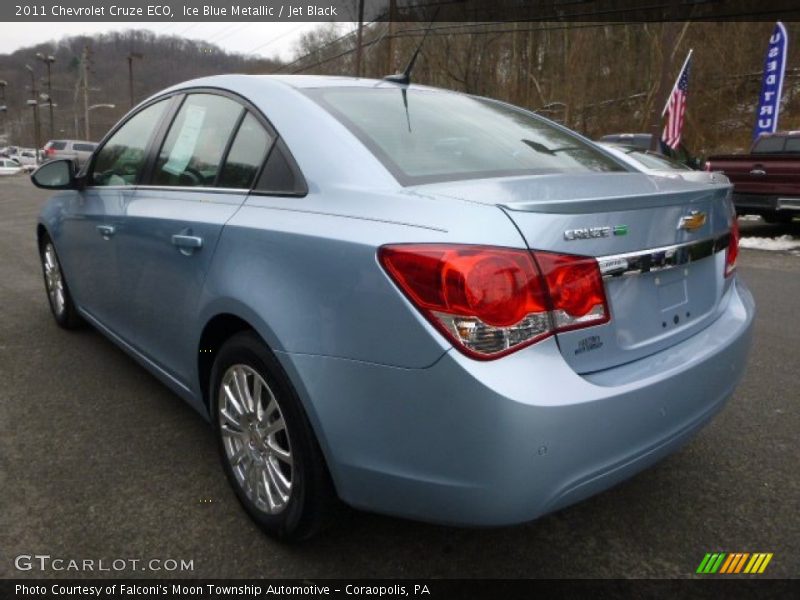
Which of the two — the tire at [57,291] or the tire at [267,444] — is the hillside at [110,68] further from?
the tire at [267,444]


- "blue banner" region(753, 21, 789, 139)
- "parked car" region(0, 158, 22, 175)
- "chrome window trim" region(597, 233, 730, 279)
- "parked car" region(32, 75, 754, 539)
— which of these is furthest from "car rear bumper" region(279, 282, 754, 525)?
"parked car" region(0, 158, 22, 175)

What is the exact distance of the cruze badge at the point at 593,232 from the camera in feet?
5.40

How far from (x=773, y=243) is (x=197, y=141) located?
9.63 m

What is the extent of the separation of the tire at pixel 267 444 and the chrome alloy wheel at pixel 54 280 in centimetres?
253

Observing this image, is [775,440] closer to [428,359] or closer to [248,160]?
[428,359]

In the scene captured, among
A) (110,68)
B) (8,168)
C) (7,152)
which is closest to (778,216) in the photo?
(8,168)

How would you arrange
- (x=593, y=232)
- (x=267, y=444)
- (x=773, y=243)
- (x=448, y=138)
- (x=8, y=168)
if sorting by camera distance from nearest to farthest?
(x=593, y=232) < (x=267, y=444) < (x=448, y=138) < (x=773, y=243) < (x=8, y=168)

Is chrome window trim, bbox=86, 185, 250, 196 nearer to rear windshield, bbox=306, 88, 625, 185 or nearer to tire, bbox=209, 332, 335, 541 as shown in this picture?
rear windshield, bbox=306, 88, 625, 185

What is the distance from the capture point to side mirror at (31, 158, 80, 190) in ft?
11.9

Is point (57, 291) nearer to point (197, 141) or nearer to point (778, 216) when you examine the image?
point (197, 141)

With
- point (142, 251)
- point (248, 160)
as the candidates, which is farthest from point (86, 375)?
point (248, 160)

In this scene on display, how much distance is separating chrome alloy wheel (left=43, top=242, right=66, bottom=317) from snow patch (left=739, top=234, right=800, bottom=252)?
9141 millimetres

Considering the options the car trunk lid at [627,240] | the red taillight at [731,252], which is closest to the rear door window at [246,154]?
the car trunk lid at [627,240]

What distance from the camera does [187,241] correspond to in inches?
93.9
